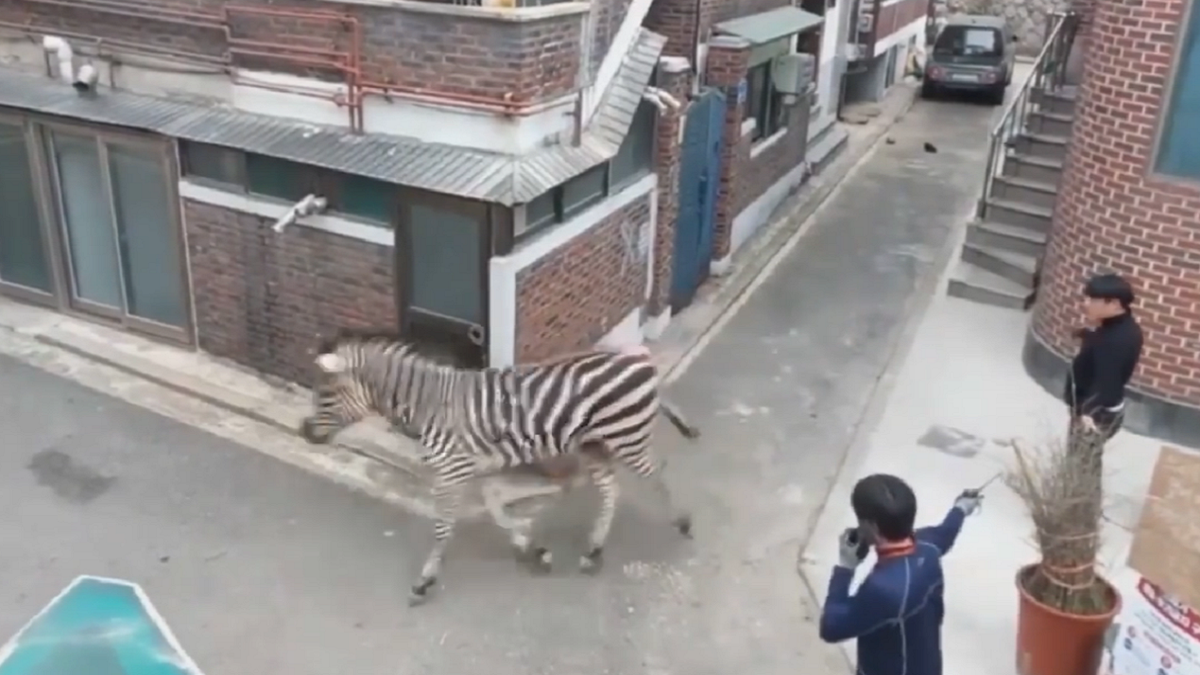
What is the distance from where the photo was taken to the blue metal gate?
1016cm

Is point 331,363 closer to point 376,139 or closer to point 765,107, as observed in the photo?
point 376,139

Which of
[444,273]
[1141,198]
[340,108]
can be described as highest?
[340,108]

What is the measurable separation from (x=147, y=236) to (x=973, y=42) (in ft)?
59.4

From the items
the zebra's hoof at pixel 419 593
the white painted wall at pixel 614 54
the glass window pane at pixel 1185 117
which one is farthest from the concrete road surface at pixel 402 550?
the glass window pane at pixel 1185 117

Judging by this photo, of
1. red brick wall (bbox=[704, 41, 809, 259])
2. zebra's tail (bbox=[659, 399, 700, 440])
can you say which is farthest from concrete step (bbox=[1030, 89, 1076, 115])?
zebra's tail (bbox=[659, 399, 700, 440])

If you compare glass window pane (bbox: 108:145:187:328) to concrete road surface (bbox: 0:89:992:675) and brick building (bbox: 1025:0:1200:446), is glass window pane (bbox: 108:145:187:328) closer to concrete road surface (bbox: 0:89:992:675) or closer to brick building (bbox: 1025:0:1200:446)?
concrete road surface (bbox: 0:89:992:675)

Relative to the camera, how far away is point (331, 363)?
634 cm

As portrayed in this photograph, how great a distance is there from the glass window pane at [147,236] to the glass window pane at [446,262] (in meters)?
2.49

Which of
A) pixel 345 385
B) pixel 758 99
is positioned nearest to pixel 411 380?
pixel 345 385

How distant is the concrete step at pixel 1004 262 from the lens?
10.7m

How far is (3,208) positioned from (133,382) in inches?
96.6

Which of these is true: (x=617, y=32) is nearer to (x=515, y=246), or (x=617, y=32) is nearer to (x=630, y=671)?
(x=515, y=246)

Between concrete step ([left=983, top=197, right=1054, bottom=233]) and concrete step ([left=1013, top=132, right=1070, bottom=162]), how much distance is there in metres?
0.64

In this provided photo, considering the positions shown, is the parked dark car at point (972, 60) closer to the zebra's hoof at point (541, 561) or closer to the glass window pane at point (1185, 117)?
the glass window pane at point (1185, 117)
